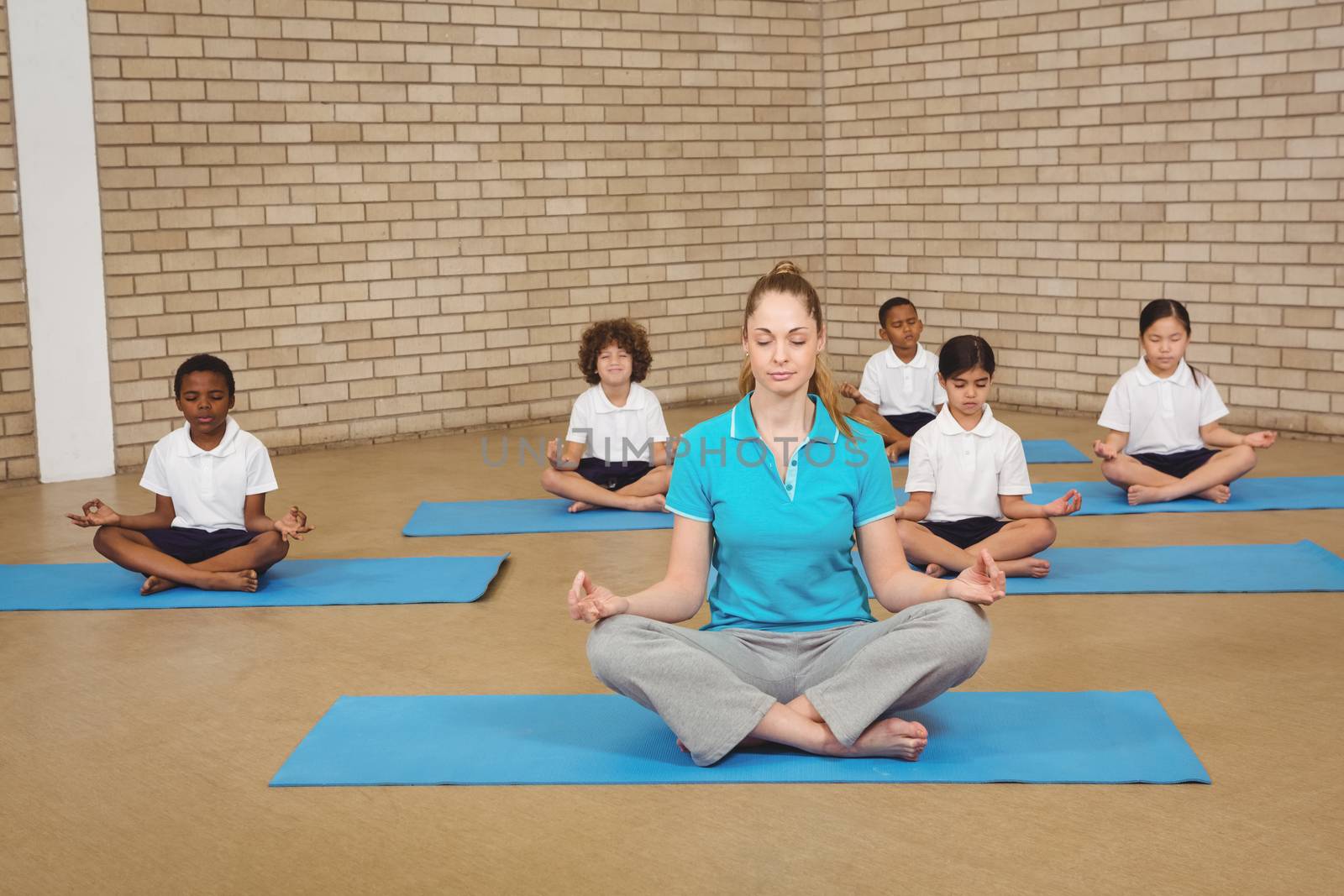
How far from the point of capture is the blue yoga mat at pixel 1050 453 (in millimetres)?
6859

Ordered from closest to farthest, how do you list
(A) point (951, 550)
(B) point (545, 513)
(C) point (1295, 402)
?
(A) point (951, 550) → (B) point (545, 513) → (C) point (1295, 402)

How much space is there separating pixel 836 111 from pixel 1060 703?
6.71m

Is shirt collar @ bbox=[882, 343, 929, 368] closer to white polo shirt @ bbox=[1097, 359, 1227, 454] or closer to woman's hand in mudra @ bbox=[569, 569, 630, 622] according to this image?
white polo shirt @ bbox=[1097, 359, 1227, 454]

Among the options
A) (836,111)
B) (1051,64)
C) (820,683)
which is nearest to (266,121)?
(836,111)

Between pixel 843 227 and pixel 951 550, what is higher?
pixel 843 227

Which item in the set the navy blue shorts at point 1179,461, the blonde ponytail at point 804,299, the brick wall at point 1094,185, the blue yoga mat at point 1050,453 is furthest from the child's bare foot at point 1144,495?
the blonde ponytail at point 804,299

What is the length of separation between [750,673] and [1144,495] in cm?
324

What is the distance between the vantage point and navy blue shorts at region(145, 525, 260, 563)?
4.70 metres

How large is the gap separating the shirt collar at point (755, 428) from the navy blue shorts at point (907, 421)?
386 centimetres

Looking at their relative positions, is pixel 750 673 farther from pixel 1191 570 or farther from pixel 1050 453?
pixel 1050 453

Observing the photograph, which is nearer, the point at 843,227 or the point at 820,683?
the point at 820,683

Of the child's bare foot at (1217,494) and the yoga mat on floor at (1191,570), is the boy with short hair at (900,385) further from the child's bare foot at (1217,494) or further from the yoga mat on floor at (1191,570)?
the yoga mat on floor at (1191,570)

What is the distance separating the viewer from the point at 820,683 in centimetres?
298

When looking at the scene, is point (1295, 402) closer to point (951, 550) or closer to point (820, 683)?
point (951, 550)
